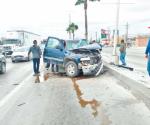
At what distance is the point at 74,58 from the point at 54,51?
5.94ft

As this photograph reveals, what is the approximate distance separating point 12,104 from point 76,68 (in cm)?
753

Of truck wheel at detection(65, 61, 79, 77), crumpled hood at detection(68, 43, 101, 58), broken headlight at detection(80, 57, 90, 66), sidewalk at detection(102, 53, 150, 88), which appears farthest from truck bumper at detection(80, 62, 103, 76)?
sidewalk at detection(102, 53, 150, 88)

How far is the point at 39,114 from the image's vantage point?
826cm

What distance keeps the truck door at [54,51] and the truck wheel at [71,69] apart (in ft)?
3.57

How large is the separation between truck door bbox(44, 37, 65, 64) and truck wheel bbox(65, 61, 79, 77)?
1089mm

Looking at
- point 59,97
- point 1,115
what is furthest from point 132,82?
point 1,115

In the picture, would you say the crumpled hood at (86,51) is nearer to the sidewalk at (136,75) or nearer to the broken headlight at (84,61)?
the broken headlight at (84,61)

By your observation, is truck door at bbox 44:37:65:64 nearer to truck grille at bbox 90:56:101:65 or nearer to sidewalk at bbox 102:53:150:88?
truck grille at bbox 90:56:101:65

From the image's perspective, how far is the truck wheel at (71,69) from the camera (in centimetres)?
1708

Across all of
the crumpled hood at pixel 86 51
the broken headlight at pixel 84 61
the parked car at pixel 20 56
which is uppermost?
the crumpled hood at pixel 86 51

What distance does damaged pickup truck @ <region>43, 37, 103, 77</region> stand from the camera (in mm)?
17031

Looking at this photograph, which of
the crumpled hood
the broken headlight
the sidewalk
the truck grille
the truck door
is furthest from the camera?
the truck door

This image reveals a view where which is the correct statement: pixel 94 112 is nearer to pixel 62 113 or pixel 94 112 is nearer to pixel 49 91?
pixel 62 113

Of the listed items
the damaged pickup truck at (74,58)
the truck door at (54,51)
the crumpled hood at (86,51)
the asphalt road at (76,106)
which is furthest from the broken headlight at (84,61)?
the asphalt road at (76,106)
